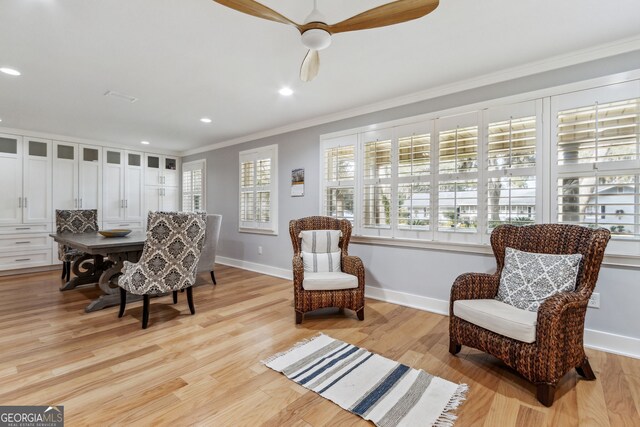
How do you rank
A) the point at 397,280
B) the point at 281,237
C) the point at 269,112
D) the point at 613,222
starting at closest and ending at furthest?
the point at 613,222
the point at 397,280
the point at 269,112
the point at 281,237

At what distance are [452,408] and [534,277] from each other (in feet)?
3.58

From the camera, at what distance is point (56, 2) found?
1868 millimetres

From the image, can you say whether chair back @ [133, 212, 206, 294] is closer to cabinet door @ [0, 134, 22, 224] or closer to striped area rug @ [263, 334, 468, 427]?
striped area rug @ [263, 334, 468, 427]

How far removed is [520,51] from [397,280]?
2.49 metres

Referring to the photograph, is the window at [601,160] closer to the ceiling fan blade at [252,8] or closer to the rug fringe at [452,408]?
the rug fringe at [452,408]

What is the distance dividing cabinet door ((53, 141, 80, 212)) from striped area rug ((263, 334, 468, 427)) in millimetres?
5356

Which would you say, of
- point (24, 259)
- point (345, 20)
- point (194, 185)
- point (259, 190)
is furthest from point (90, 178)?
point (345, 20)

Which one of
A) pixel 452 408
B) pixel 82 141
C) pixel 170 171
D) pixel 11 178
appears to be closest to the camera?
pixel 452 408

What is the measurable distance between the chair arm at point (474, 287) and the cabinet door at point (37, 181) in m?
6.43

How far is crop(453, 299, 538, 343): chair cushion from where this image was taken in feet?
5.89

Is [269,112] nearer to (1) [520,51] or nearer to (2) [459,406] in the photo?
(1) [520,51]

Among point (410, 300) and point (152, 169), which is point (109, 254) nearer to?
point (410, 300)

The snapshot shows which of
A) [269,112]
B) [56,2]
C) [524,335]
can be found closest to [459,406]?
[524,335]

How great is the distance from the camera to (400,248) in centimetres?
351
